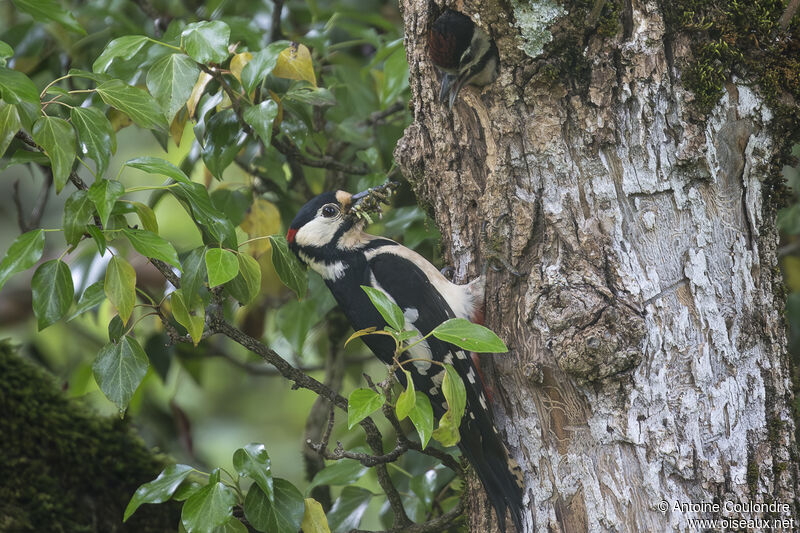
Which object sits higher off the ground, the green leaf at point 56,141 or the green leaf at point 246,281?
the green leaf at point 56,141

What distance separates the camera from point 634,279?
4.73 feet

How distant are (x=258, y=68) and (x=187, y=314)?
0.62m

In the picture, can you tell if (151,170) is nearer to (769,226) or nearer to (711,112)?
(711,112)

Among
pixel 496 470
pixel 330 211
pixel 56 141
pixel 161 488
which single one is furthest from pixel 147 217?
pixel 496 470

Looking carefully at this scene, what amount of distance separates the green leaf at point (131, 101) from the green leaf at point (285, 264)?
0.37m

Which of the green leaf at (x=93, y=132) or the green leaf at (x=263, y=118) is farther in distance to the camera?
the green leaf at (x=263, y=118)

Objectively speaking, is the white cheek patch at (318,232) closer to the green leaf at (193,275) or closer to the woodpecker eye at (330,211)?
the woodpecker eye at (330,211)

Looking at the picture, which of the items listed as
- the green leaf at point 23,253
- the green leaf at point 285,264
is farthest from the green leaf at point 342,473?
the green leaf at point 23,253

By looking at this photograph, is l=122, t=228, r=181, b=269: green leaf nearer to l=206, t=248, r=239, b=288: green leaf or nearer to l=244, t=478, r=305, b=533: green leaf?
l=206, t=248, r=239, b=288: green leaf

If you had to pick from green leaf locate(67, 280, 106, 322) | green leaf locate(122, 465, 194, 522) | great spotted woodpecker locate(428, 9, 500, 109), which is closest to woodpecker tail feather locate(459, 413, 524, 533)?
green leaf locate(122, 465, 194, 522)

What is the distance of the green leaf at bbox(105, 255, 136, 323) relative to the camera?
1.36m

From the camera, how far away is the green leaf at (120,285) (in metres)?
1.36

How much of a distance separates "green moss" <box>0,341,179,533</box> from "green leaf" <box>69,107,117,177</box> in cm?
112

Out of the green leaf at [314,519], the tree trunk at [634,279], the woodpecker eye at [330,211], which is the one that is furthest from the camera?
the woodpecker eye at [330,211]
